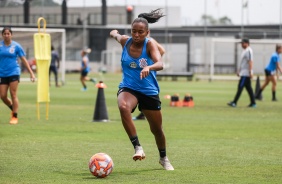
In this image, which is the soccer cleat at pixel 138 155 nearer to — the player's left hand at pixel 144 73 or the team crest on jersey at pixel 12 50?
the player's left hand at pixel 144 73

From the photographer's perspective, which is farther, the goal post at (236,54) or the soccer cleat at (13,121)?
the goal post at (236,54)

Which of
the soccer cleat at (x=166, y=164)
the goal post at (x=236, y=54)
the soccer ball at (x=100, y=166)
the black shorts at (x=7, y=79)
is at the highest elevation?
the black shorts at (x=7, y=79)

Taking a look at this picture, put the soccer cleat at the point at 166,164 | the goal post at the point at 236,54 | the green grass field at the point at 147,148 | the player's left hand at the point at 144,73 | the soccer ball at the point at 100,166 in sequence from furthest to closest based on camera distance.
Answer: the goal post at the point at 236,54
the soccer cleat at the point at 166,164
the green grass field at the point at 147,148
the player's left hand at the point at 144,73
the soccer ball at the point at 100,166

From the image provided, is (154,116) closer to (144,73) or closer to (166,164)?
(166,164)

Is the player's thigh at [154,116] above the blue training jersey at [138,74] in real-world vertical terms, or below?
below

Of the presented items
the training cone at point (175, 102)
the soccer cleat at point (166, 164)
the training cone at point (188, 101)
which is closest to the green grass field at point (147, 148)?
the soccer cleat at point (166, 164)

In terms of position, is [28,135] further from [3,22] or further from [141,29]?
[3,22]

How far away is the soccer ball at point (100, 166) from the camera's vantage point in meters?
10.4

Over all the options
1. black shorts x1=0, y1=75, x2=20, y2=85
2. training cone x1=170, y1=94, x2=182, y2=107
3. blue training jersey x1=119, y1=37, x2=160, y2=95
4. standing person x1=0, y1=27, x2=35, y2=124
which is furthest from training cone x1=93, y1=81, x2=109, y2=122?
blue training jersey x1=119, y1=37, x2=160, y2=95

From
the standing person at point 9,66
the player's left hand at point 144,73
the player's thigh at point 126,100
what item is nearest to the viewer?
the player's left hand at point 144,73

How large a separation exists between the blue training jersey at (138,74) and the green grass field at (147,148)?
1.18 meters

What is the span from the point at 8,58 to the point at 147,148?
592cm

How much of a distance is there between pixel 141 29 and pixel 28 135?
233 inches

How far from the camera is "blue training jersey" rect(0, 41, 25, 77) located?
746 inches
